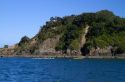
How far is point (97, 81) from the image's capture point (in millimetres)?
53844

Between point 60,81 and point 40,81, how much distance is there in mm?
2829

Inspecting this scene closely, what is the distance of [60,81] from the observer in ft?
176

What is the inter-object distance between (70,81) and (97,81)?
382 centimetres

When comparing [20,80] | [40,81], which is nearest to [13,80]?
[20,80]

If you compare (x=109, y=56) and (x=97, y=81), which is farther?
(x=109, y=56)

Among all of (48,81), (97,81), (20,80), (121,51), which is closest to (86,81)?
(97,81)

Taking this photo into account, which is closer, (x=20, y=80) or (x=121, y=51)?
(x=20, y=80)

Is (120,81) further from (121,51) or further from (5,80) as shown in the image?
(121,51)

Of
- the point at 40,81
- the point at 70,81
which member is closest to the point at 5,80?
the point at 40,81

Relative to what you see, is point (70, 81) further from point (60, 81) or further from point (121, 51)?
point (121, 51)

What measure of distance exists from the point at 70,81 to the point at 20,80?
7391 millimetres

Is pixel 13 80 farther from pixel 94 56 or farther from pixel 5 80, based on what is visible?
pixel 94 56

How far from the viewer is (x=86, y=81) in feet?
179

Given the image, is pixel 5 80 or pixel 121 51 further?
pixel 121 51
